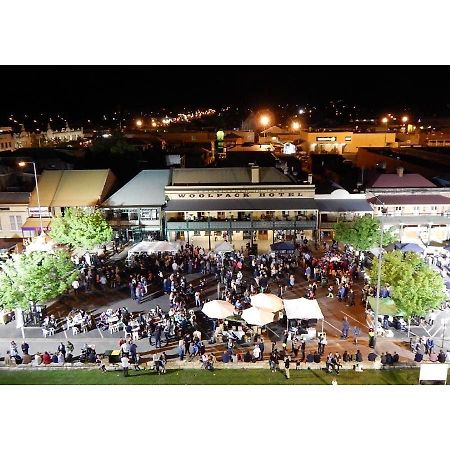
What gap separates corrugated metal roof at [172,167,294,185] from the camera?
1502 inches

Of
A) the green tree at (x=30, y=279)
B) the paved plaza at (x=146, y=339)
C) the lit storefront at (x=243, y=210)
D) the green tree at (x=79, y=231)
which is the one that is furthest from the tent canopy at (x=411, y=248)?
the green tree at (x=30, y=279)

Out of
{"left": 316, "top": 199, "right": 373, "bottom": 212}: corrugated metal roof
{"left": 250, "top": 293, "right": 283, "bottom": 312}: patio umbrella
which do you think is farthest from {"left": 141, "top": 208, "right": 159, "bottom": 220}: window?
{"left": 250, "top": 293, "right": 283, "bottom": 312}: patio umbrella

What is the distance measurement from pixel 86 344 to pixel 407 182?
95.9ft

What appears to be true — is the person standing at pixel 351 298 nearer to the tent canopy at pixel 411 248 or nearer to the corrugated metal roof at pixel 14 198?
the tent canopy at pixel 411 248

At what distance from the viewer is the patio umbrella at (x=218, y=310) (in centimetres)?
2133

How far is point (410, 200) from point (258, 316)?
2100 centimetres

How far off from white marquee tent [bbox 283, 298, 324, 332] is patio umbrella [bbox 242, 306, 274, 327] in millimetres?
963

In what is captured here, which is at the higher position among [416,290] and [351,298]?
[416,290]

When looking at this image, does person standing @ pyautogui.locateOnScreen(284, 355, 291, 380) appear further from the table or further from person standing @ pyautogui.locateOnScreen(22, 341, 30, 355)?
person standing @ pyautogui.locateOnScreen(22, 341, 30, 355)

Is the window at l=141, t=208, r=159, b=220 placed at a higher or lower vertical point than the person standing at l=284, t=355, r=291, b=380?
higher

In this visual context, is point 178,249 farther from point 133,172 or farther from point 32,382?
point 133,172

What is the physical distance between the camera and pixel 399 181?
3881 cm

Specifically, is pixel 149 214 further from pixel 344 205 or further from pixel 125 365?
pixel 125 365

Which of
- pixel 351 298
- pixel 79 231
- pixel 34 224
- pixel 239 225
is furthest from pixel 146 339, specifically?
pixel 34 224
